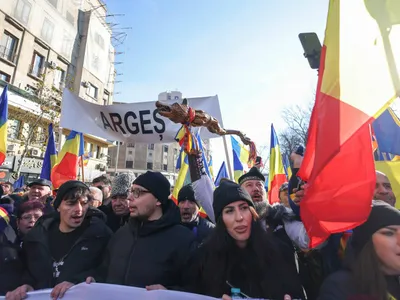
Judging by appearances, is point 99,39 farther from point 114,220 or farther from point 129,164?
point 114,220

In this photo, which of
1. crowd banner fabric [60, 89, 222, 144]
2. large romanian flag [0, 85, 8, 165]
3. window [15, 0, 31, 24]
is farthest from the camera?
window [15, 0, 31, 24]

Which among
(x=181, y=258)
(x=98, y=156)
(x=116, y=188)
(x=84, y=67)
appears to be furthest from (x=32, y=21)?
(x=181, y=258)

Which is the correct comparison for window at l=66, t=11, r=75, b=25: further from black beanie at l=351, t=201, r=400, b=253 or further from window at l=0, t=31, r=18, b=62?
black beanie at l=351, t=201, r=400, b=253

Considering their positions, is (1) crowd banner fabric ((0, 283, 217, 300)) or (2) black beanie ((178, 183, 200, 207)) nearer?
(1) crowd banner fabric ((0, 283, 217, 300))

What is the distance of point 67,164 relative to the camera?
625cm

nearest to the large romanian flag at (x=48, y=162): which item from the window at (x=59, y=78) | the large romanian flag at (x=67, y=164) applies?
the large romanian flag at (x=67, y=164)

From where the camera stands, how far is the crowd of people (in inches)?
60.0

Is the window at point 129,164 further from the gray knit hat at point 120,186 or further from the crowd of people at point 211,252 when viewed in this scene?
the crowd of people at point 211,252

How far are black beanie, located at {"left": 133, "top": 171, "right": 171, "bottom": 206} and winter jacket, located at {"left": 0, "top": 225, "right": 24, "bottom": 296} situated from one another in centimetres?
114

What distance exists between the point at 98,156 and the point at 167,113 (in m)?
32.3

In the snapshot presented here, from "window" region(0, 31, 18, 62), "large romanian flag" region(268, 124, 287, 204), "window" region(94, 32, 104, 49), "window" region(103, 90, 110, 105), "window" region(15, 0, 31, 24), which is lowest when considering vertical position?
"large romanian flag" region(268, 124, 287, 204)

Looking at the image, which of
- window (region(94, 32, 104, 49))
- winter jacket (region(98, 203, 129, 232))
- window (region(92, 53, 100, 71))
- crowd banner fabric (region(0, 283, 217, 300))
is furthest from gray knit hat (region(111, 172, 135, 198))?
window (region(94, 32, 104, 49))

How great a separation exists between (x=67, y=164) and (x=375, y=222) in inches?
238

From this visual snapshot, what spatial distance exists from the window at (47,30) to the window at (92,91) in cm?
629
